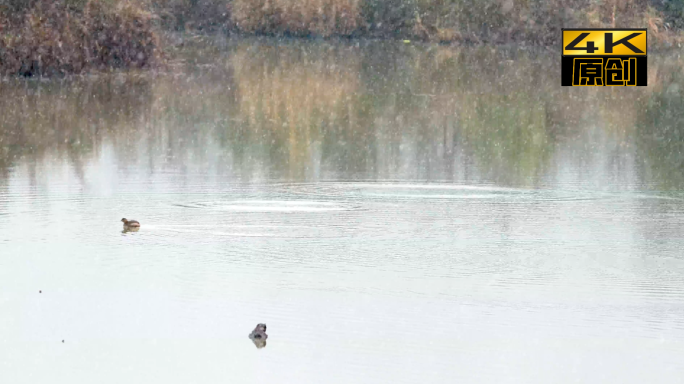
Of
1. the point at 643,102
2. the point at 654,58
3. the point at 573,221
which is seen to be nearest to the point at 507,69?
the point at 654,58

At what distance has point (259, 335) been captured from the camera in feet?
29.5

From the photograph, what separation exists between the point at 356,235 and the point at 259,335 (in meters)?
3.94

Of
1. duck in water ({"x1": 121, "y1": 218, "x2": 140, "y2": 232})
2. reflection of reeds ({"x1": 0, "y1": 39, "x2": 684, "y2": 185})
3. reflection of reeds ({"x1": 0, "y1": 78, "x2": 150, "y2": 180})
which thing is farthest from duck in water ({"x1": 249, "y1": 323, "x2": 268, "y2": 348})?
reflection of reeds ({"x1": 0, "y1": 78, "x2": 150, "y2": 180})

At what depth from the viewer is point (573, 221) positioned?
45.1 feet

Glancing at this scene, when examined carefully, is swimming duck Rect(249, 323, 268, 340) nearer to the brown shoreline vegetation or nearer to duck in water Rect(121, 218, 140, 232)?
duck in water Rect(121, 218, 140, 232)

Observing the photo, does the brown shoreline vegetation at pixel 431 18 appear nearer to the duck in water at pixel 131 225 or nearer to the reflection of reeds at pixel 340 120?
the reflection of reeds at pixel 340 120

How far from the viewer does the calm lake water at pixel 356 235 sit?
9.07 metres

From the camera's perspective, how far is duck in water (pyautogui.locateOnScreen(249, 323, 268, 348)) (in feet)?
29.3

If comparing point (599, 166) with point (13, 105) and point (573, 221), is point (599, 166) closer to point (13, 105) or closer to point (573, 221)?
point (573, 221)

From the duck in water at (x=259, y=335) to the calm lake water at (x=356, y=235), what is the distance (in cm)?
5

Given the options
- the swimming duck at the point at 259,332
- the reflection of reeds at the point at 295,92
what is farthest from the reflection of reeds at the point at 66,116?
the swimming duck at the point at 259,332

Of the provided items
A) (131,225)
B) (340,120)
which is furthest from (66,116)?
(131,225)

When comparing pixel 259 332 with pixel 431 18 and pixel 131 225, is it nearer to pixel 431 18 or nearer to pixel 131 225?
pixel 131 225

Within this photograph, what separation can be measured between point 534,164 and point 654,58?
28.9 metres
